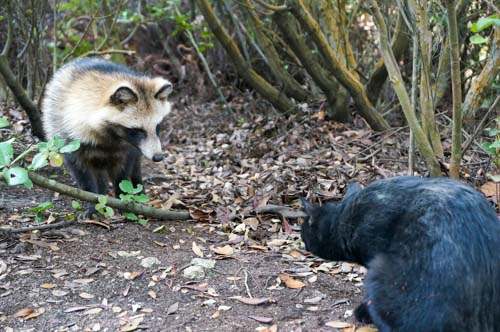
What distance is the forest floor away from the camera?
361cm

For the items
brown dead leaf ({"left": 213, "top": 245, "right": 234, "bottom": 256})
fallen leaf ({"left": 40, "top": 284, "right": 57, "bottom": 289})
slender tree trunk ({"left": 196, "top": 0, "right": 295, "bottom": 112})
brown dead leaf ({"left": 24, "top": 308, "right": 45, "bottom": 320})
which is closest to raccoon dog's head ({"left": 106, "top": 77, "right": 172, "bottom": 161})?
brown dead leaf ({"left": 213, "top": 245, "right": 234, "bottom": 256})

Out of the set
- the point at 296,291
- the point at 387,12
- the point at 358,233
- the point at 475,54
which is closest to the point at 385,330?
the point at 358,233

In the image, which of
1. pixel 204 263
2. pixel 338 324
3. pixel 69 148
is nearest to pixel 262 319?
pixel 338 324

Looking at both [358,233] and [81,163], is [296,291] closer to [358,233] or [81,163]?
[358,233]

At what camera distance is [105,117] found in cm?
511

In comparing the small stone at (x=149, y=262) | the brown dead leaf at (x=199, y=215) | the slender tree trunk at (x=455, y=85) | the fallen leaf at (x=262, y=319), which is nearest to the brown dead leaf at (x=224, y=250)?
the small stone at (x=149, y=262)

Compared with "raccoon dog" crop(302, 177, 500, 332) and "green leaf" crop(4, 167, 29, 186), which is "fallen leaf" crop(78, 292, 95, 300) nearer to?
"green leaf" crop(4, 167, 29, 186)

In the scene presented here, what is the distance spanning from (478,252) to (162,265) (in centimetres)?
217

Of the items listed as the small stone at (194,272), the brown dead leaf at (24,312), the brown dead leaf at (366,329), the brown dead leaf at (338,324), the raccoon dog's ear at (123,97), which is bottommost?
the brown dead leaf at (366,329)

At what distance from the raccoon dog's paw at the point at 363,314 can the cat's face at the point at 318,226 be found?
0.43 meters

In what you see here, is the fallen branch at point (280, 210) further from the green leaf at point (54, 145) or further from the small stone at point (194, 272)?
the green leaf at point (54, 145)

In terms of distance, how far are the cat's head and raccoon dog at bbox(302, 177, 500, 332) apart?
244 millimetres

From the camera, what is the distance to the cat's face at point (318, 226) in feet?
12.2

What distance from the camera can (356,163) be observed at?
19.0 feet
